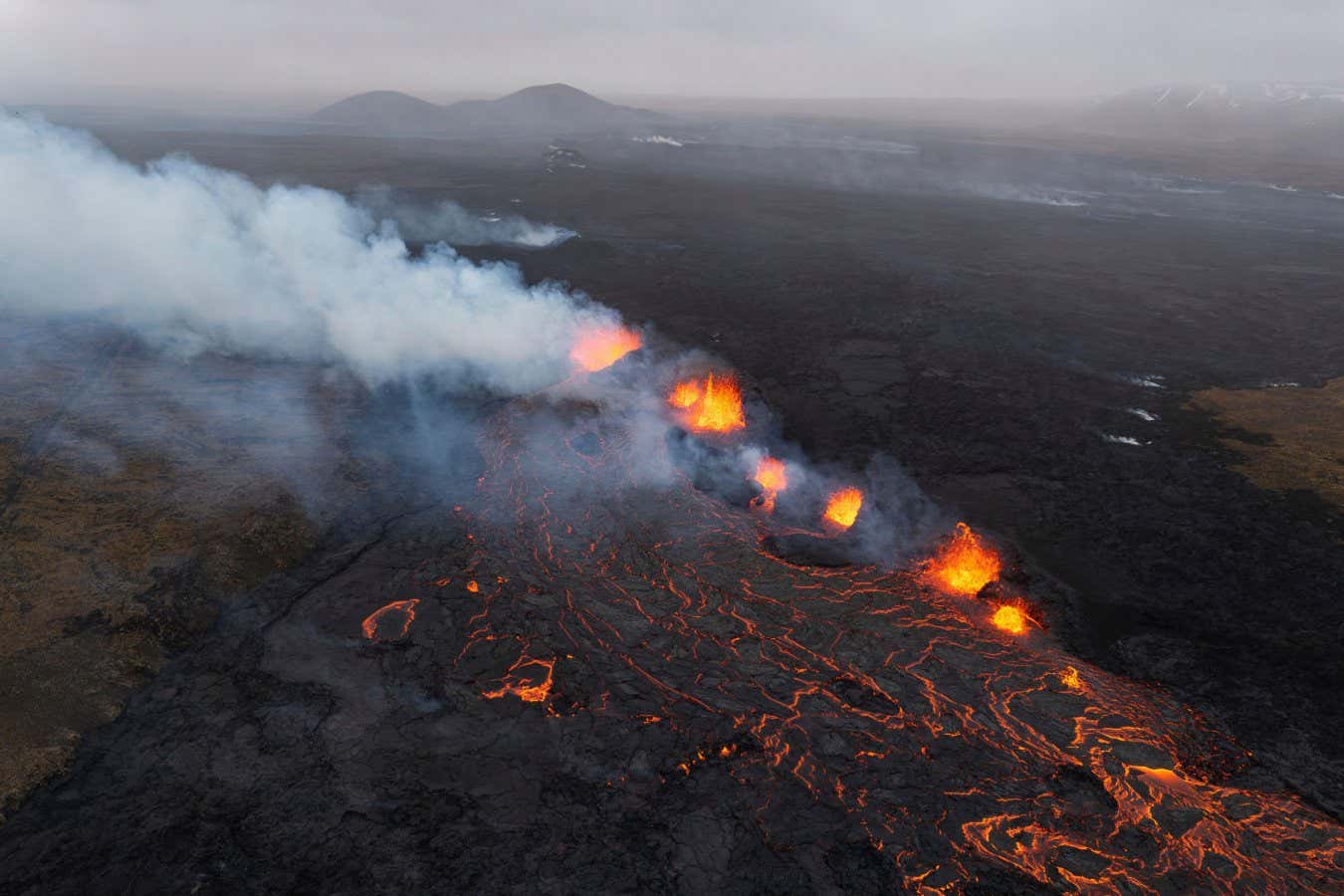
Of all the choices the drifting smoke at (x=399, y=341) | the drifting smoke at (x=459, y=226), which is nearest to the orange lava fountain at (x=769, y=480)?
the drifting smoke at (x=399, y=341)

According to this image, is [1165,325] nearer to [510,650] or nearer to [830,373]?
[830,373]

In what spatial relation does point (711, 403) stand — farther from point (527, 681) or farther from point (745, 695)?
point (527, 681)

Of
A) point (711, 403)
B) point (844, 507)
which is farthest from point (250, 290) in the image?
point (844, 507)

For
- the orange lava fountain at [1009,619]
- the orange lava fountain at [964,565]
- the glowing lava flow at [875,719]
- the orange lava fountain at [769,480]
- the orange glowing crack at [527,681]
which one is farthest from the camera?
the orange lava fountain at [769,480]

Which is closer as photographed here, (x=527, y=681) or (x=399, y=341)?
(x=527, y=681)

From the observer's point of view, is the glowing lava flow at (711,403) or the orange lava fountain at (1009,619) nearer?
the orange lava fountain at (1009,619)

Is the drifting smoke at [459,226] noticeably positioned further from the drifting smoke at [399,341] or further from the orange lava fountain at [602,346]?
the orange lava fountain at [602,346]

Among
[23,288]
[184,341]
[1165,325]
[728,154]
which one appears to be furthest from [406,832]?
[728,154]
